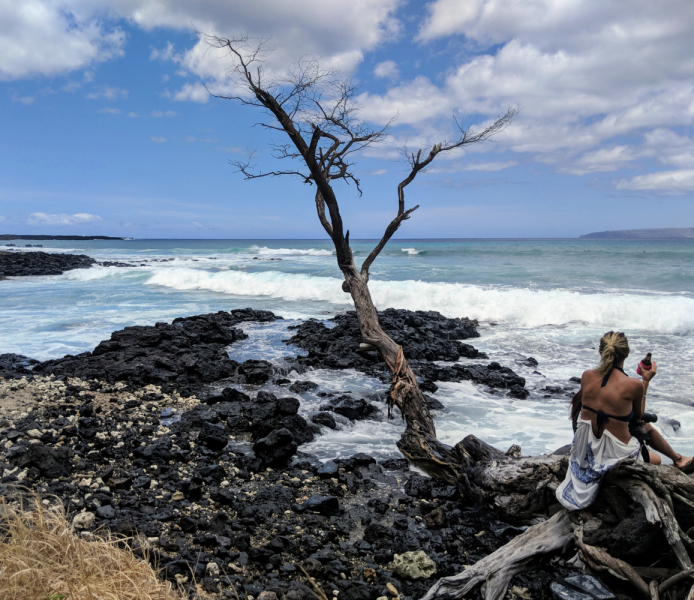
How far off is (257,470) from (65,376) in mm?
5395

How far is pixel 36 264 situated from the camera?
3950 centimetres

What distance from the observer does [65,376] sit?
905cm

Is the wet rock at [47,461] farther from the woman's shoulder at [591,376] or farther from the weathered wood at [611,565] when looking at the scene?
the woman's shoulder at [591,376]

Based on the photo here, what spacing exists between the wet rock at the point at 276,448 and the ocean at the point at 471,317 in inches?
22.7

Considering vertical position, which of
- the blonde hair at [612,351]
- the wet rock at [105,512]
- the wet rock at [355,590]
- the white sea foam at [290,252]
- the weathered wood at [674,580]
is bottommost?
the wet rock at [355,590]

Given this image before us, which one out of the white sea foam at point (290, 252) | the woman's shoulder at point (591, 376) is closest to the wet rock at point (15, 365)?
the woman's shoulder at point (591, 376)

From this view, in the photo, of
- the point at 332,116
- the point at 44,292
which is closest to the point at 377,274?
the point at 44,292

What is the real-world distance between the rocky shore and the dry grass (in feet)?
1.60

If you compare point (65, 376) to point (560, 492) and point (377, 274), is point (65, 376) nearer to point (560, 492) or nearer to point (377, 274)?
point (560, 492)

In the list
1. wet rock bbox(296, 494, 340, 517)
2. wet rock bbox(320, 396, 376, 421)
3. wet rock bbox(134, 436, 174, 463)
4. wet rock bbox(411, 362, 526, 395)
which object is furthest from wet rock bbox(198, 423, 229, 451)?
wet rock bbox(411, 362, 526, 395)

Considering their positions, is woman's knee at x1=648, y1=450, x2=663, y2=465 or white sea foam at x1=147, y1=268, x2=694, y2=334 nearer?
woman's knee at x1=648, y1=450, x2=663, y2=465

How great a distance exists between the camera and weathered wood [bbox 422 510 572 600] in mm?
3537

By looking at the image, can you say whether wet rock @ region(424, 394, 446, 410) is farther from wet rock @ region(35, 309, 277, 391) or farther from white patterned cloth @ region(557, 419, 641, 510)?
white patterned cloth @ region(557, 419, 641, 510)

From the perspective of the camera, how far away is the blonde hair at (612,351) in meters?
3.67
